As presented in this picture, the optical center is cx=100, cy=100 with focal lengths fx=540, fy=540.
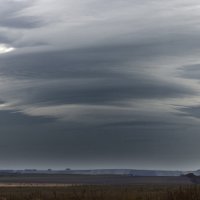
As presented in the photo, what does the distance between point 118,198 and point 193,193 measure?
179 inches

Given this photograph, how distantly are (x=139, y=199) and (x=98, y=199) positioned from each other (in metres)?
2.36

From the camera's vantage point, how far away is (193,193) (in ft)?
91.9

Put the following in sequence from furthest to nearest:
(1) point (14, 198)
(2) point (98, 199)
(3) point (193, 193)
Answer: (1) point (14, 198) → (2) point (98, 199) → (3) point (193, 193)

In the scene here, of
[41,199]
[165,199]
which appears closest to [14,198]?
[41,199]

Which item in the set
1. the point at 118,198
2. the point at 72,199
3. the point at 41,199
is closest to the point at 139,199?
the point at 118,198

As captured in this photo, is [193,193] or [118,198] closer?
[193,193]

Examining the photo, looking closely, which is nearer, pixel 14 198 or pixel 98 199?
pixel 98 199

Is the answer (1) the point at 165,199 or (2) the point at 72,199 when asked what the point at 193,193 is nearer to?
(1) the point at 165,199

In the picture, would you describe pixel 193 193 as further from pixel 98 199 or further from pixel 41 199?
pixel 41 199

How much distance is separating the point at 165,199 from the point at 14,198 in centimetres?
1035

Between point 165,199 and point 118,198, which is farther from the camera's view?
point 118,198

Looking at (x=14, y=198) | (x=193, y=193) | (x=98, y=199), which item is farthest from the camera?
(x=14, y=198)

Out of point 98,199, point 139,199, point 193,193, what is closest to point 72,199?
point 98,199

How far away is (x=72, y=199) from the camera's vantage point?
30.7m
